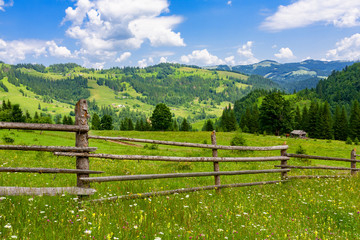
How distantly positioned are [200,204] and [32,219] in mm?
3872

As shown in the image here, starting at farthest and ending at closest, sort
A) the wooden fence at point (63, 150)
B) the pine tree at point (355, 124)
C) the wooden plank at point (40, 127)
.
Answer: the pine tree at point (355, 124) < the wooden fence at point (63, 150) < the wooden plank at point (40, 127)

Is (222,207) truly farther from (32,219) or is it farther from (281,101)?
(281,101)

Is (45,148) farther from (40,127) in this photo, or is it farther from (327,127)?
(327,127)

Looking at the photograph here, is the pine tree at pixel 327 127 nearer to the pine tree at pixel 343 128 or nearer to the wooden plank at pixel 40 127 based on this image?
the pine tree at pixel 343 128

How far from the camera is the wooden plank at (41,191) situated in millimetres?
5428

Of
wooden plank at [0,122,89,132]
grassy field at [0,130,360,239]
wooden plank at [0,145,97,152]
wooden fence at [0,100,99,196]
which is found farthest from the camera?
wooden plank at [0,145,97,152]

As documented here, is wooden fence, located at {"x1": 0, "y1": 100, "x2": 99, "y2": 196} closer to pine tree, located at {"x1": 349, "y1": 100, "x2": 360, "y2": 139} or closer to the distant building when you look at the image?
the distant building

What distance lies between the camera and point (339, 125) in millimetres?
88375

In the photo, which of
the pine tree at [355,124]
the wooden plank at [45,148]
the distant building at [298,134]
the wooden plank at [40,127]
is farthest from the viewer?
the distant building at [298,134]

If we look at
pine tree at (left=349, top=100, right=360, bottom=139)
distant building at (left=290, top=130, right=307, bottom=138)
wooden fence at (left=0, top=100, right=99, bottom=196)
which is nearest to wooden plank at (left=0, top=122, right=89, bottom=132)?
wooden fence at (left=0, top=100, right=99, bottom=196)

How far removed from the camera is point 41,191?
18.7 feet

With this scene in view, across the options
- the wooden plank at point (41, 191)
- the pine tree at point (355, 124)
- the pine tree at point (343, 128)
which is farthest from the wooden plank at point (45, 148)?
the pine tree at point (343, 128)

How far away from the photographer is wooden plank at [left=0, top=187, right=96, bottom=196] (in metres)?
5.43

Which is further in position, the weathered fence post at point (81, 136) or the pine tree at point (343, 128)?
the pine tree at point (343, 128)
